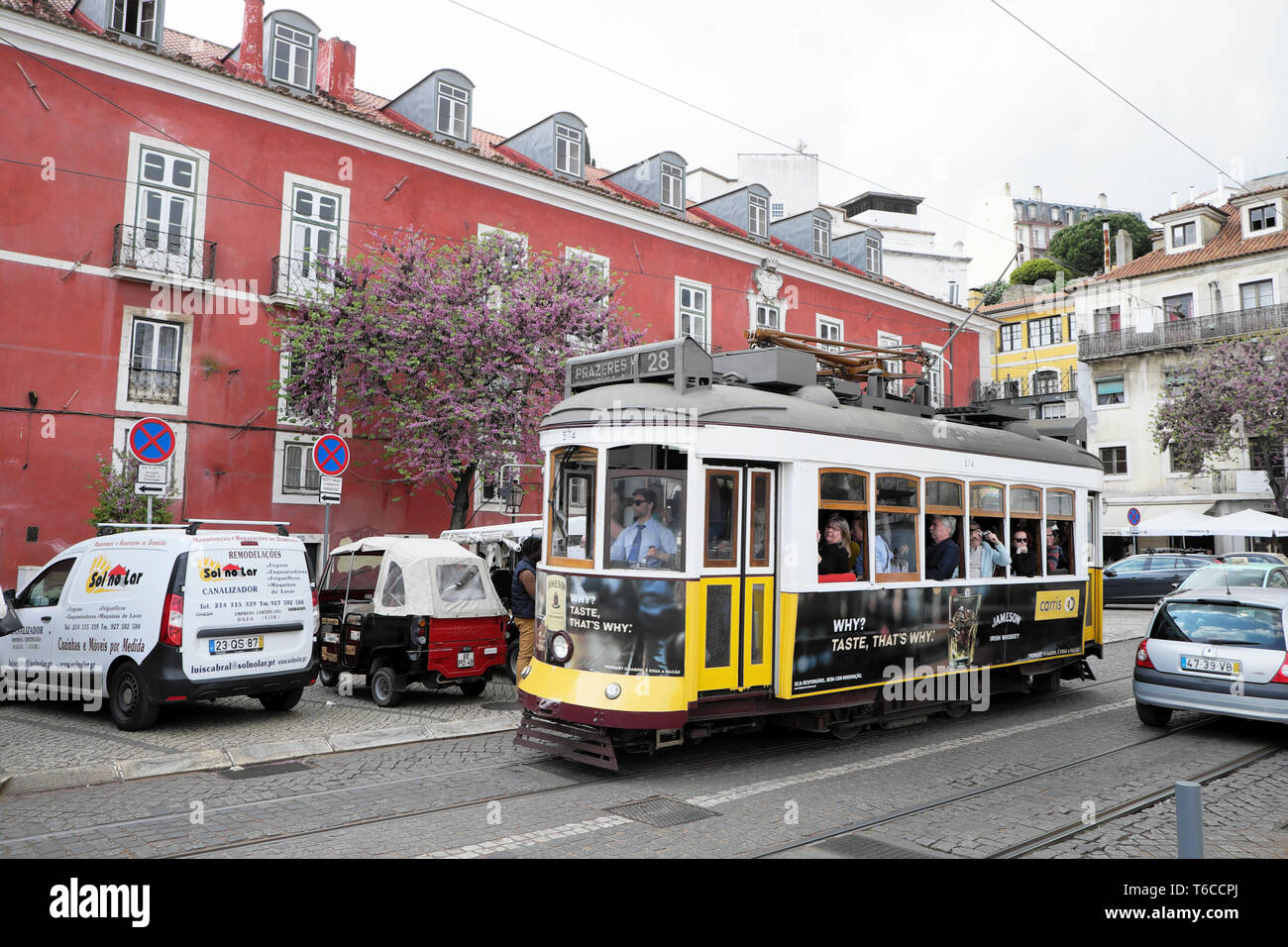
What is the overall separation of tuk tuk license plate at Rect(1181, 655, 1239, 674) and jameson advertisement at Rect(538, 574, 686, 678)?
5.37 meters

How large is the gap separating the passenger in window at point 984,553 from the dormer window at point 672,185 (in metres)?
19.5

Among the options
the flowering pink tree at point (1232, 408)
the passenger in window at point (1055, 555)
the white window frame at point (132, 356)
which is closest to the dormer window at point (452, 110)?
the white window frame at point (132, 356)

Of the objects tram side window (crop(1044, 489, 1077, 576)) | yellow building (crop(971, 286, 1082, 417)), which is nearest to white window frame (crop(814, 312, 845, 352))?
yellow building (crop(971, 286, 1082, 417))

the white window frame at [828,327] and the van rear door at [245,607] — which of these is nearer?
the van rear door at [245,607]

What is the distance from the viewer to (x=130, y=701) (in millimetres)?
9094

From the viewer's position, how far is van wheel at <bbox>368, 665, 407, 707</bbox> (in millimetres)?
10609

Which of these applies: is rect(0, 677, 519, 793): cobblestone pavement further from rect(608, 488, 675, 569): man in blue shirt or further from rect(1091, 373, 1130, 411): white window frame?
rect(1091, 373, 1130, 411): white window frame

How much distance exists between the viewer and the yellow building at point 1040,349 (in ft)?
148

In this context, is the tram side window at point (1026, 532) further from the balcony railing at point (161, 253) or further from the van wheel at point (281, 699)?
the balcony railing at point (161, 253)

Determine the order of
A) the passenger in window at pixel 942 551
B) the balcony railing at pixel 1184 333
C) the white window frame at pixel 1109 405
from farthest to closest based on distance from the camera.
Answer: the white window frame at pixel 1109 405 → the balcony railing at pixel 1184 333 → the passenger in window at pixel 942 551

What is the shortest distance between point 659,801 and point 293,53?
779 inches

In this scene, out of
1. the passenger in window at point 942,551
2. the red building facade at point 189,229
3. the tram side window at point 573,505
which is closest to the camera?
the tram side window at point 573,505

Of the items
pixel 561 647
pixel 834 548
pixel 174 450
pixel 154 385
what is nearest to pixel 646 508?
pixel 561 647

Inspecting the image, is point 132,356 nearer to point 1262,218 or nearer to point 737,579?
point 737,579
